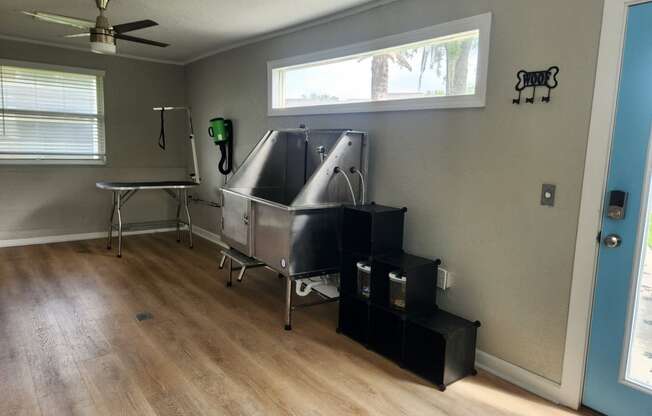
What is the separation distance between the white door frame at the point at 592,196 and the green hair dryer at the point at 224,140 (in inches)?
154

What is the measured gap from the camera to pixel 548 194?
2.30 meters

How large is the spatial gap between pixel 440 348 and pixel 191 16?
333 cm

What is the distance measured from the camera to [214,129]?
516cm

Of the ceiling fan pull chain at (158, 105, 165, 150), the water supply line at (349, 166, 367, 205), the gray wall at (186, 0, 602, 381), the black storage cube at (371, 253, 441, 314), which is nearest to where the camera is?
the gray wall at (186, 0, 602, 381)

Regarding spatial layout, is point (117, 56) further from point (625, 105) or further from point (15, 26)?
point (625, 105)

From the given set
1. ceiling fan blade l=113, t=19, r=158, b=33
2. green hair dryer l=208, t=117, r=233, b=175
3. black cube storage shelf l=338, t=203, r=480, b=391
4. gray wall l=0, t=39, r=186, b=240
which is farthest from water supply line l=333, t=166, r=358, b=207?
gray wall l=0, t=39, r=186, b=240

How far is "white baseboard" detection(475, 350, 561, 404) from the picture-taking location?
2.34 meters

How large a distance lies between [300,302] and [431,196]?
149cm

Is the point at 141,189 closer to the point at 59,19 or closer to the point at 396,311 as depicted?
the point at 59,19

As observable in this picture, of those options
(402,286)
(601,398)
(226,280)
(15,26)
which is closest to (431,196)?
(402,286)

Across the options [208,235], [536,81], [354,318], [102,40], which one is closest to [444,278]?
[354,318]

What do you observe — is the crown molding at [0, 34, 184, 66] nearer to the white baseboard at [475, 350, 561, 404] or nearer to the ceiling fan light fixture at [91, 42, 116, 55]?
the ceiling fan light fixture at [91, 42, 116, 55]

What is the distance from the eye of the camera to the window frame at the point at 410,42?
2557 millimetres

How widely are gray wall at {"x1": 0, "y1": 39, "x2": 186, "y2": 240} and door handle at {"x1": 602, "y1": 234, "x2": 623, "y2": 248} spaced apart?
5.44 m
